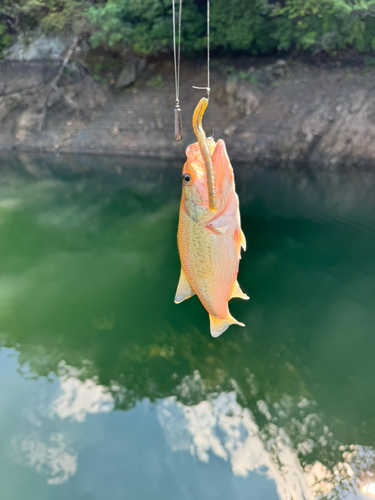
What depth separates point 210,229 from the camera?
176 cm

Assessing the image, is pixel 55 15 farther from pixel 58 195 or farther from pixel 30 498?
pixel 30 498

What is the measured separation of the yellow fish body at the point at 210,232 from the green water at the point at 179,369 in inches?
103

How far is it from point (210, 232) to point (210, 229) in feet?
0.06

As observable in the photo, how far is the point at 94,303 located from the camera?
578 centimetres

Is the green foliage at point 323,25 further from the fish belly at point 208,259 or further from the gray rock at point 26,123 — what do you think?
the fish belly at point 208,259

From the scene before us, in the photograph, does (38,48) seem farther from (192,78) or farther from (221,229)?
(221,229)

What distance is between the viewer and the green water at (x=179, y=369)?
3.57m

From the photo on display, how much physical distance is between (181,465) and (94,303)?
9.89 feet

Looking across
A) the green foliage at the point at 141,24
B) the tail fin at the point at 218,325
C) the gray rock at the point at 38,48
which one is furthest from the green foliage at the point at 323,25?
the tail fin at the point at 218,325

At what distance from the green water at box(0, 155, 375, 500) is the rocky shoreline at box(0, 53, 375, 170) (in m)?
4.69

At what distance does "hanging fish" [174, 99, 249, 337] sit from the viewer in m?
1.62

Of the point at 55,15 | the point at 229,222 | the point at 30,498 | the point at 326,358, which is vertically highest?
the point at 55,15

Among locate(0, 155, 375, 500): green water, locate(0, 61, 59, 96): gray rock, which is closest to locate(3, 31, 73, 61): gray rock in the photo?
locate(0, 61, 59, 96): gray rock

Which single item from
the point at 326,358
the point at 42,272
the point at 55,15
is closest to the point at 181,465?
the point at 326,358
